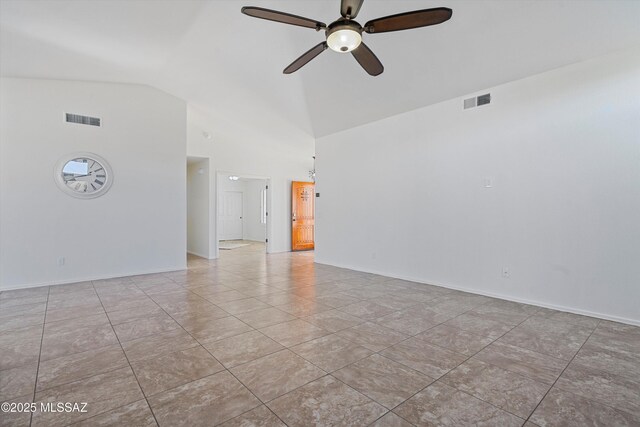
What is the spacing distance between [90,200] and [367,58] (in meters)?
5.17

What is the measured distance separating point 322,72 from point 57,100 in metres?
4.34

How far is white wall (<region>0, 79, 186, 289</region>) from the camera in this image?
4660 millimetres

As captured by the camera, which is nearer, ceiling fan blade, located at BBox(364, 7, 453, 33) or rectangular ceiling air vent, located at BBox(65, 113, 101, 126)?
ceiling fan blade, located at BBox(364, 7, 453, 33)

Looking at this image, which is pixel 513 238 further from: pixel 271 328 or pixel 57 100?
pixel 57 100

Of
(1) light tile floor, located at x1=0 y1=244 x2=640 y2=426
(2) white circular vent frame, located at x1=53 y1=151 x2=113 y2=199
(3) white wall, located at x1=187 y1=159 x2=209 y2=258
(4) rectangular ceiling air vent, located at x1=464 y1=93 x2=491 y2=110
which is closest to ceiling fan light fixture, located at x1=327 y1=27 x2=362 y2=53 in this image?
(1) light tile floor, located at x1=0 y1=244 x2=640 y2=426

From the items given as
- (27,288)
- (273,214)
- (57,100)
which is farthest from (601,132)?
(27,288)

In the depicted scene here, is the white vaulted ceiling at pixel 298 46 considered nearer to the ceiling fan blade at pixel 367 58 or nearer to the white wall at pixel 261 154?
the ceiling fan blade at pixel 367 58

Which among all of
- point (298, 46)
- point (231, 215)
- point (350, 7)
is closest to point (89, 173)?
point (298, 46)

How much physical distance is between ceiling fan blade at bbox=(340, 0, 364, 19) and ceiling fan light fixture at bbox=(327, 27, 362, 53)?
0.09 metres

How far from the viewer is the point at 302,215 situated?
9336 millimetres

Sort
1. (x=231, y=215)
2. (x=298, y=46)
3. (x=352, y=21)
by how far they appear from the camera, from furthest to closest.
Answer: (x=231, y=215) < (x=298, y=46) < (x=352, y=21)

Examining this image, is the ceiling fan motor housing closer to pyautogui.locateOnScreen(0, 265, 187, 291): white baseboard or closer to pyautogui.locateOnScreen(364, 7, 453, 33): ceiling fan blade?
pyautogui.locateOnScreen(364, 7, 453, 33): ceiling fan blade

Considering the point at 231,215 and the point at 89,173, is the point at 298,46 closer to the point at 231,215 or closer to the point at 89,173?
the point at 89,173

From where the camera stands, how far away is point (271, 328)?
3.11m
